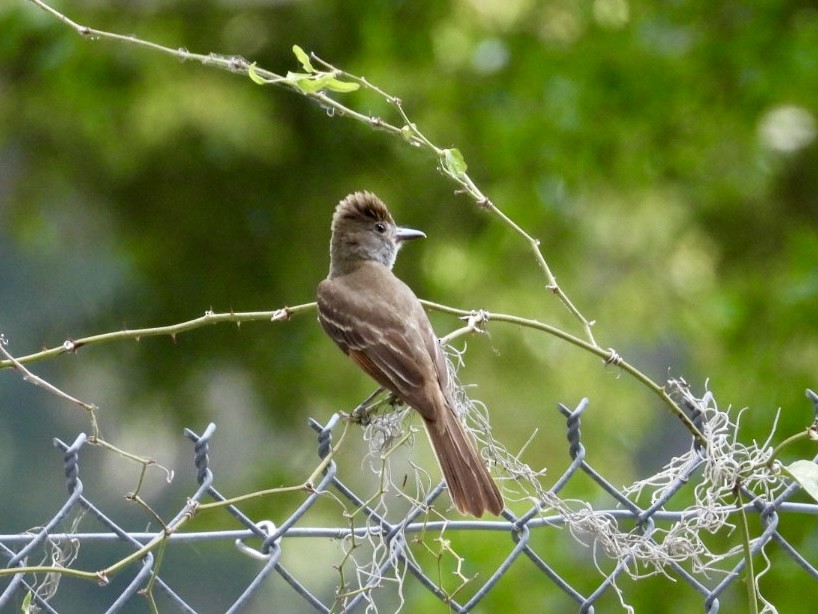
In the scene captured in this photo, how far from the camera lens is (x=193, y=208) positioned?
300 inches

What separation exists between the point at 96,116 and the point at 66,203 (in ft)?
4.54

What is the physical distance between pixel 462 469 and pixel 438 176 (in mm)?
4535

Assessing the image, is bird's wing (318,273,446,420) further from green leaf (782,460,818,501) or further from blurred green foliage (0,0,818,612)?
blurred green foliage (0,0,818,612)

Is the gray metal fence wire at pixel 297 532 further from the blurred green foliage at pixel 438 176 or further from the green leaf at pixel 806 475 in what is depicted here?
the blurred green foliage at pixel 438 176

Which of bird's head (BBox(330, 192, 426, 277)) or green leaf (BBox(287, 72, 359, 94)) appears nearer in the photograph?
green leaf (BBox(287, 72, 359, 94))

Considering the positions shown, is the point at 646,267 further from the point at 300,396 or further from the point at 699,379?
the point at 300,396

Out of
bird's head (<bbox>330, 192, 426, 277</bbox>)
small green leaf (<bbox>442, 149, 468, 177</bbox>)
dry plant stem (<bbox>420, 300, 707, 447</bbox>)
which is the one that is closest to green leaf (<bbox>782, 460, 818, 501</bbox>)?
dry plant stem (<bbox>420, 300, 707, 447</bbox>)

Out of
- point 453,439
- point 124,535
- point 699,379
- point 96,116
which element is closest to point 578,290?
point 699,379

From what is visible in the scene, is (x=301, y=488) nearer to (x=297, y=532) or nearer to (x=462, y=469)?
(x=297, y=532)

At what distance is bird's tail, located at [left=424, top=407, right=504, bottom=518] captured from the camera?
2.98 metres

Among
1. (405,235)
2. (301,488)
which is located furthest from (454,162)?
(405,235)

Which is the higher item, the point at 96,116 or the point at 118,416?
the point at 96,116

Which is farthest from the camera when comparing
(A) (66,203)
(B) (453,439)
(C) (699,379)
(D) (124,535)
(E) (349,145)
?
(C) (699,379)

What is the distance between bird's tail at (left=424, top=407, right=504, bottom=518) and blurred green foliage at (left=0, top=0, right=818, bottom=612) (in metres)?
3.04
